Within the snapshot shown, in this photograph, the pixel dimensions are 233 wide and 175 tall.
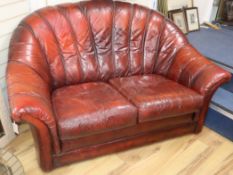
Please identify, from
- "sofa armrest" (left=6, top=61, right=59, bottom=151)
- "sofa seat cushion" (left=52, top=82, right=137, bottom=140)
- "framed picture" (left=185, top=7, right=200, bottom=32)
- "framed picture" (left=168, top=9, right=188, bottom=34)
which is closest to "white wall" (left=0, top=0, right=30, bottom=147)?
"sofa armrest" (left=6, top=61, right=59, bottom=151)

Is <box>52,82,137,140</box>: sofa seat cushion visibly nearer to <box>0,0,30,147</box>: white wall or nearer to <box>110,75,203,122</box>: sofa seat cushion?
<box>110,75,203,122</box>: sofa seat cushion

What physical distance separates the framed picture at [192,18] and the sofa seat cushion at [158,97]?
1310 mm

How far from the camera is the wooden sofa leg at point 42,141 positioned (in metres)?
1.40

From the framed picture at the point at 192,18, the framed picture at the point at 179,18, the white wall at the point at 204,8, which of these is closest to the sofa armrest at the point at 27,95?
the framed picture at the point at 179,18

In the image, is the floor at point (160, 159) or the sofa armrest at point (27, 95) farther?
the floor at point (160, 159)

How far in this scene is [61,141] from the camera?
5.13ft

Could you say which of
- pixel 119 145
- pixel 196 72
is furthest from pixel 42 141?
pixel 196 72

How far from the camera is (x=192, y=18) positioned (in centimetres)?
303

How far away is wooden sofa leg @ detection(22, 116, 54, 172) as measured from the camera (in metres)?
1.40

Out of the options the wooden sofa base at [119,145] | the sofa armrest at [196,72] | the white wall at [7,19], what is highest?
the white wall at [7,19]

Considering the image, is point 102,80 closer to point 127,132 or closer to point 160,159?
point 127,132

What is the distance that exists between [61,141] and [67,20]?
0.92m

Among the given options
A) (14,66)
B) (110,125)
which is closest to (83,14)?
(14,66)

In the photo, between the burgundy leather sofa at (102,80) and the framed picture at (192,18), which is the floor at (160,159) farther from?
the framed picture at (192,18)
